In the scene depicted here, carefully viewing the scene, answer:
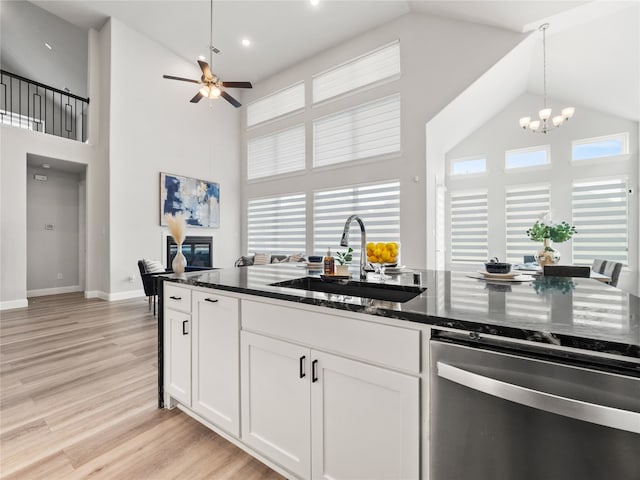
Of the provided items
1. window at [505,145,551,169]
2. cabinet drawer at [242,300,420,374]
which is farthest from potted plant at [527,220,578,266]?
window at [505,145,551,169]

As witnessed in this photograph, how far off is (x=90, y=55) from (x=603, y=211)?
394 inches

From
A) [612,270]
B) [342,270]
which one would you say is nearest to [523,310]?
[342,270]

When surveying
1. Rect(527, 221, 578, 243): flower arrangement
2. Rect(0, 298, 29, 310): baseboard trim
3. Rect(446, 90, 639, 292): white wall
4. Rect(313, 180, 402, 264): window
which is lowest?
Rect(0, 298, 29, 310): baseboard trim

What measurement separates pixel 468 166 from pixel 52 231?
29.4 feet

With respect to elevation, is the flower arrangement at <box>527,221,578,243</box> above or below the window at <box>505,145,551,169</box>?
below

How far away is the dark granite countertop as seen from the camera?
66 centimetres

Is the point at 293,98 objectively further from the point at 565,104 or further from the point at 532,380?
the point at 532,380

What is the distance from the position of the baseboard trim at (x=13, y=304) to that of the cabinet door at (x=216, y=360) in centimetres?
508

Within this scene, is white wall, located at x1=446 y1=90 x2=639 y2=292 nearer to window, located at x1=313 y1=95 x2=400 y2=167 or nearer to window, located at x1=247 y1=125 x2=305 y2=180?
window, located at x1=313 y1=95 x2=400 y2=167

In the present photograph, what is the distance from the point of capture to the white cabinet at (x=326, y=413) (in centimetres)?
94

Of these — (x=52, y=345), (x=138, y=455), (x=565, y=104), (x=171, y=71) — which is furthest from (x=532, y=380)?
(x=171, y=71)

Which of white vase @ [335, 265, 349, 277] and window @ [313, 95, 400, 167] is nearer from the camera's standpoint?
white vase @ [335, 265, 349, 277]

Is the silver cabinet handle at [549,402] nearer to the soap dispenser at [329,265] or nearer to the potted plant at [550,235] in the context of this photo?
the soap dispenser at [329,265]

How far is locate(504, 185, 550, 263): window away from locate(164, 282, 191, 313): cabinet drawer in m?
6.55
